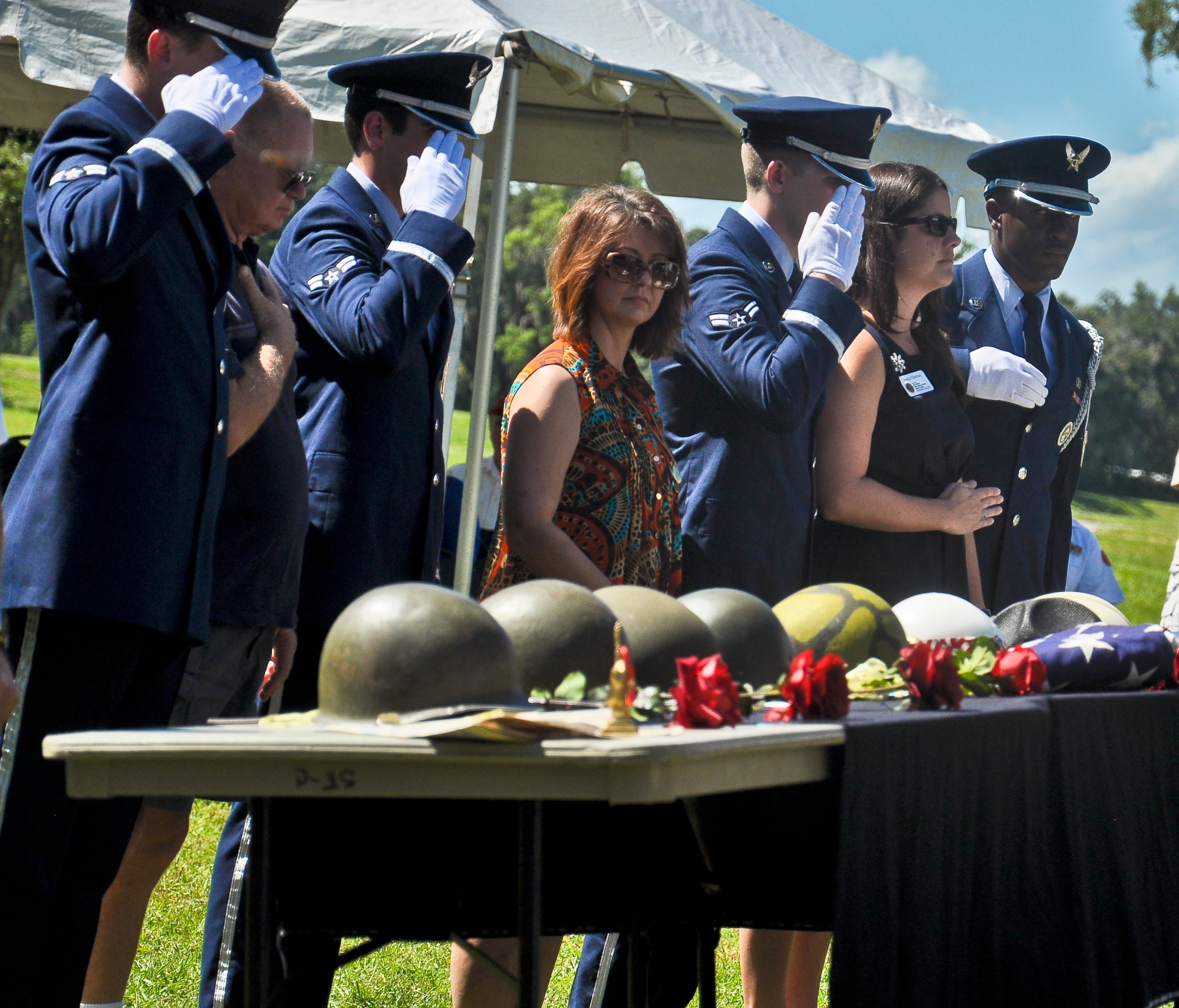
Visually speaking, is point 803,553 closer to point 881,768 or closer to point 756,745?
point 881,768

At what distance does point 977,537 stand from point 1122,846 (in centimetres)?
168

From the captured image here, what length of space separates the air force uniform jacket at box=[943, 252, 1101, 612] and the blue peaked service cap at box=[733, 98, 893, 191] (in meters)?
0.69

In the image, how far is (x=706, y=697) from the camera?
5.95ft

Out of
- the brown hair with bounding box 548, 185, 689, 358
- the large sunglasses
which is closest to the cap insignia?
the brown hair with bounding box 548, 185, 689, 358

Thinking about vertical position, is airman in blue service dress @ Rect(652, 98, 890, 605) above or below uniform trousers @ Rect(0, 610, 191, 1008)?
above

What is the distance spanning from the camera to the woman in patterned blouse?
124 inches

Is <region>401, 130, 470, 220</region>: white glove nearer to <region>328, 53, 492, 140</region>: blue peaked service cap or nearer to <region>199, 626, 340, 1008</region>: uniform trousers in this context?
<region>328, 53, 492, 140</region>: blue peaked service cap

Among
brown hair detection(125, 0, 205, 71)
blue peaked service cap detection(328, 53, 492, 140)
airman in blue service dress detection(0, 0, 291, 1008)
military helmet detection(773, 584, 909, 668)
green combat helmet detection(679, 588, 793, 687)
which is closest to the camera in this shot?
green combat helmet detection(679, 588, 793, 687)

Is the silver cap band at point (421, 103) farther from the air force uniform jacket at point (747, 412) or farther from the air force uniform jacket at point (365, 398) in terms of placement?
the air force uniform jacket at point (747, 412)

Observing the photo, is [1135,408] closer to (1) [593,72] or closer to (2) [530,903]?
(1) [593,72]

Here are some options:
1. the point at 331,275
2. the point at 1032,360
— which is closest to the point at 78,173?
the point at 331,275

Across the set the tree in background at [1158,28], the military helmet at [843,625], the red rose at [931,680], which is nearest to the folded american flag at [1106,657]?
the military helmet at [843,625]

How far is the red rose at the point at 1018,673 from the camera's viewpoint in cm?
264

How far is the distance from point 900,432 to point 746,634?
1.84m
